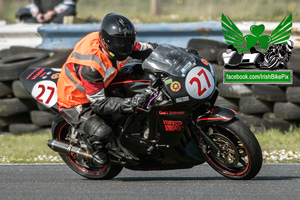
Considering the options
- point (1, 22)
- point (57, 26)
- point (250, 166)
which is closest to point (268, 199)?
point (250, 166)

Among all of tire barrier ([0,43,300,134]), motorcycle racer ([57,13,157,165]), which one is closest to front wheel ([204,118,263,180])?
motorcycle racer ([57,13,157,165])

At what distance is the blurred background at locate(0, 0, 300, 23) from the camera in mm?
10857

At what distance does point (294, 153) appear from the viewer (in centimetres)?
706

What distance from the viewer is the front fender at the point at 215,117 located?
16.0 ft

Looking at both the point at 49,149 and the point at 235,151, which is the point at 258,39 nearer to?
the point at 49,149

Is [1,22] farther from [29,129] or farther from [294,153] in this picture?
[294,153]

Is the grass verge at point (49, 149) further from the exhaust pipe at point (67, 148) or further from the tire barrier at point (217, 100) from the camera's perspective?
the exhaust pipe at point (67, 148)

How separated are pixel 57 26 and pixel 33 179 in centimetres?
435

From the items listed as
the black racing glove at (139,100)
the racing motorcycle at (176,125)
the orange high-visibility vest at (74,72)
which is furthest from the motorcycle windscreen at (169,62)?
the orange high-visibility vest at (74,72)

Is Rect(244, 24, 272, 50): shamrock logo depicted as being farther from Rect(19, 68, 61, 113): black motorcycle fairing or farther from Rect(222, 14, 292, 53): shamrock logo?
Rect(19, 68, 61, 113): black motorcycle fairing

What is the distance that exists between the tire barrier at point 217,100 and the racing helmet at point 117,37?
3.57 metres

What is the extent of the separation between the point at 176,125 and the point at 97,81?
2.55 ft

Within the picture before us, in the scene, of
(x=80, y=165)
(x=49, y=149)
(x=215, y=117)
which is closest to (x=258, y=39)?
(x=49, y=149)

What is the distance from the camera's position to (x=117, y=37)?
5.02m
